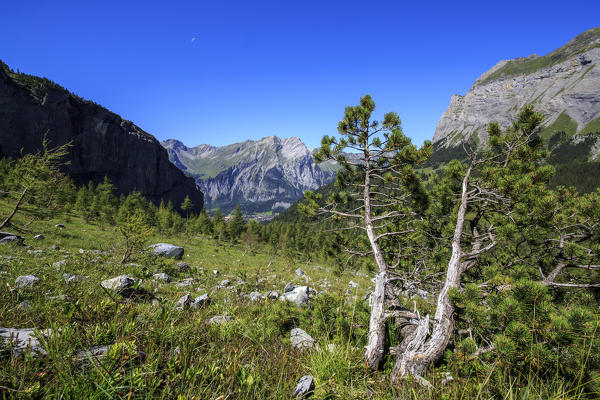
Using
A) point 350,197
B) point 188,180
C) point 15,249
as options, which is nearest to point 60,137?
point 188,180

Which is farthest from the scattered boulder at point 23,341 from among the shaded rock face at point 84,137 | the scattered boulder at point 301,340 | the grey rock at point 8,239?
the shaded rock face at point 84,137

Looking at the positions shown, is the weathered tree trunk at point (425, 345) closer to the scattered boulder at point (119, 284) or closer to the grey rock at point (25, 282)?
the scattered boulder at point (119, 284)

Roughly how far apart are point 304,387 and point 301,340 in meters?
1.37

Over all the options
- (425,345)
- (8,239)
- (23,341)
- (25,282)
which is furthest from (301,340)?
(8,239)

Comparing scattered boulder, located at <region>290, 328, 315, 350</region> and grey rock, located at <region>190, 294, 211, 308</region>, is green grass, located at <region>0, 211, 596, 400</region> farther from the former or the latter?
grey rock, located at <region>190, 294, 211, 308</region>

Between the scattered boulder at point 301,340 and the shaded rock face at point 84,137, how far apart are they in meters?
90.2

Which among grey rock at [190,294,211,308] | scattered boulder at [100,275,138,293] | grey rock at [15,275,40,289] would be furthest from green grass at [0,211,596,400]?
grey rock at [190,294,211,308]

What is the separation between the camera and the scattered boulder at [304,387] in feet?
8.41

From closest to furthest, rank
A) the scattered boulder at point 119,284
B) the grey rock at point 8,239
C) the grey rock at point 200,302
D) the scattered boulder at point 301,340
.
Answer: the scattered boulder at point 301,340, the scattered boulder at point 119,284, the grey rock at point 200,302, the grey rock at point 8,239

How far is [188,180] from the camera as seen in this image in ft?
592

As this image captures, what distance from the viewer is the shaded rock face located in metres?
92.1

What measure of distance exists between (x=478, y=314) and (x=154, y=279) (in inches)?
351

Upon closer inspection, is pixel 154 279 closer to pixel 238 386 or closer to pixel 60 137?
pixel 238 386

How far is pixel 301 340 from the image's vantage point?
13.0 ft
